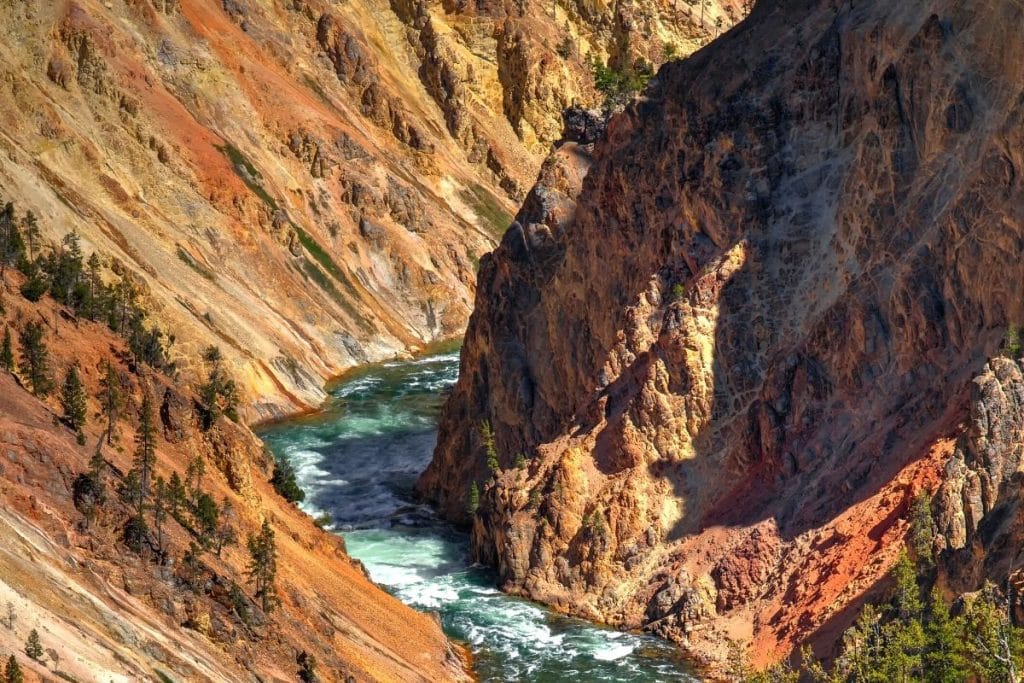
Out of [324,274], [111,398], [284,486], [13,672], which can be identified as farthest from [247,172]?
[13,672]

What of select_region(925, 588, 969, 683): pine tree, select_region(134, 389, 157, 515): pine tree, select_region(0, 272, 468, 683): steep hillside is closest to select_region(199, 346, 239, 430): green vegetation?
select_region(0, 272, 468, 683): steep hillside

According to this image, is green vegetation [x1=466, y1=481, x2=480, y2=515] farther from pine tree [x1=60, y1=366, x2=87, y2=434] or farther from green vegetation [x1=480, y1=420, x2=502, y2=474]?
pine tree [x1=60, y1=366, x2=87, y2=434]

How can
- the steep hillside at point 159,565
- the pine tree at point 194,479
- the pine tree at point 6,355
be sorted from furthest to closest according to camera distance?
the pine tree at point 194,479
the pine tree at point 6,355
the steep hillside at point 159,565

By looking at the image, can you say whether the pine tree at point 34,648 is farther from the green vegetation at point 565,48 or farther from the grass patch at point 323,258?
the green vegetation at point 565,48

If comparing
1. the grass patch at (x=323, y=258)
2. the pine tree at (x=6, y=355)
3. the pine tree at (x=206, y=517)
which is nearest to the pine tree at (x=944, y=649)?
the pine tree at (x=206, y=517)

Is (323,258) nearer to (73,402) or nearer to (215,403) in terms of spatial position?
(215,403)

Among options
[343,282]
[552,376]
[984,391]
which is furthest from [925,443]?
[343,282]
